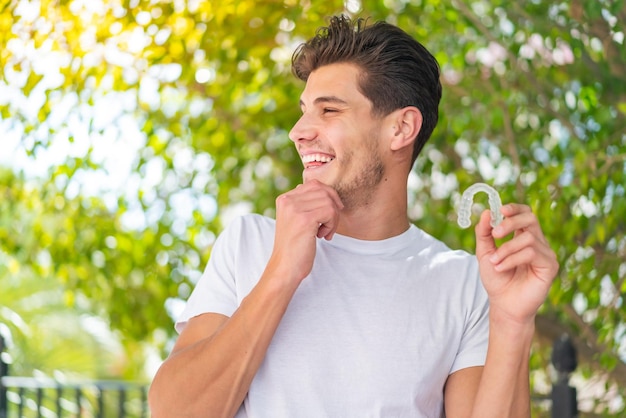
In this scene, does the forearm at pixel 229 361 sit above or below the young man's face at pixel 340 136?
below

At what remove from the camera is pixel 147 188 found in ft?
13.0

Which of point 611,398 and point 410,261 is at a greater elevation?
point 410,261

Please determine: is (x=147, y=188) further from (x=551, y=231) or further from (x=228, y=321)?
(x=228, y=321)

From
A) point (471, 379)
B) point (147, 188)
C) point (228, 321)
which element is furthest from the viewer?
point (147, 188)

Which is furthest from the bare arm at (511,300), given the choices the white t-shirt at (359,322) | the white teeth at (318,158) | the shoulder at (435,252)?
the white teeth at (318,158)

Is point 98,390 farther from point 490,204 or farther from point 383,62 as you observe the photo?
point 490,204

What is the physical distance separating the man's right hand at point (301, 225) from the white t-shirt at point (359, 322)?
130 mm

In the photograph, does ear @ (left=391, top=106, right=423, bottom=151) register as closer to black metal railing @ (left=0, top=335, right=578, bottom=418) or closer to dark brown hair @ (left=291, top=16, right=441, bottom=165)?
dark brown hair @ (left=291, top=16, right=441, bottom=165)

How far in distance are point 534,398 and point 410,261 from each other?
162 centimetres

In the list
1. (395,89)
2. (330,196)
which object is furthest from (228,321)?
(395,89)

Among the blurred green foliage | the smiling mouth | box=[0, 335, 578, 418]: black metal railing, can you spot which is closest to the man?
the smiling mouth

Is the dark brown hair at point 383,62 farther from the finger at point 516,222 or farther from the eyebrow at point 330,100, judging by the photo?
the finger at point 516,222

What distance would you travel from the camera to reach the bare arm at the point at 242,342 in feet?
5.42

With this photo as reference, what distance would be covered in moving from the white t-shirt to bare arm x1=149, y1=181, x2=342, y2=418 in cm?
9
